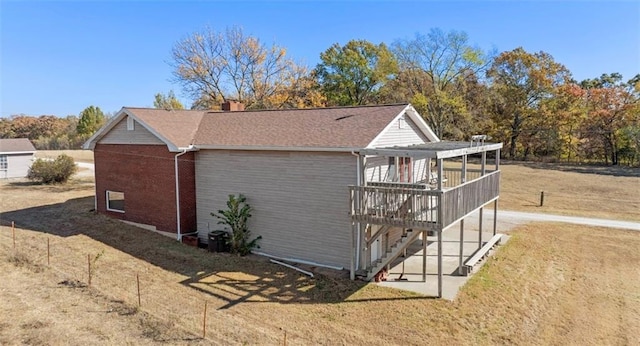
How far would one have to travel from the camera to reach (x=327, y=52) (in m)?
48.0

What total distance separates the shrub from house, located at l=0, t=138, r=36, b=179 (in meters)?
26.7

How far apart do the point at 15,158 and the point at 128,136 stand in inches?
855

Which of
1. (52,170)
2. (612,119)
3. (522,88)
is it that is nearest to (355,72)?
(522,88)

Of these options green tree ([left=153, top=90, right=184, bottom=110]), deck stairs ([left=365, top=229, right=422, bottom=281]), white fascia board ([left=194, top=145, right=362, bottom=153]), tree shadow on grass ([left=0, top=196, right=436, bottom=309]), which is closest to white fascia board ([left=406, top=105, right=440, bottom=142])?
white fascia board ([left=194, top=145, right=362, bottom=153])

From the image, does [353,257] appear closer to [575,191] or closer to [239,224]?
[239,224]

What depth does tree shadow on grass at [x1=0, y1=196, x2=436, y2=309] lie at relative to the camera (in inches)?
450

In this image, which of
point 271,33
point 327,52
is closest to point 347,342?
point 271,33

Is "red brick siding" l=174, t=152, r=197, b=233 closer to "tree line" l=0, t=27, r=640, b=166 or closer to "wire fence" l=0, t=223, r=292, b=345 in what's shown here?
"wire fence" l=0, t=223, r=292, b=345

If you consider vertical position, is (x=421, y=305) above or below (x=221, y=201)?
below

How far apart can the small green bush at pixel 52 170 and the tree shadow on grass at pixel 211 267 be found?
10.0m

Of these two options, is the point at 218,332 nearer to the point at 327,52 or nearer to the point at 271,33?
the point at 271,33

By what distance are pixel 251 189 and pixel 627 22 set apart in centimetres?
2294

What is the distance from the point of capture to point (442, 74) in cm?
4272

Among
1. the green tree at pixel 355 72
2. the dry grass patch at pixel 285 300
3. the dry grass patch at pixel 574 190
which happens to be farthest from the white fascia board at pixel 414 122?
the green tree at pixel 355 72
